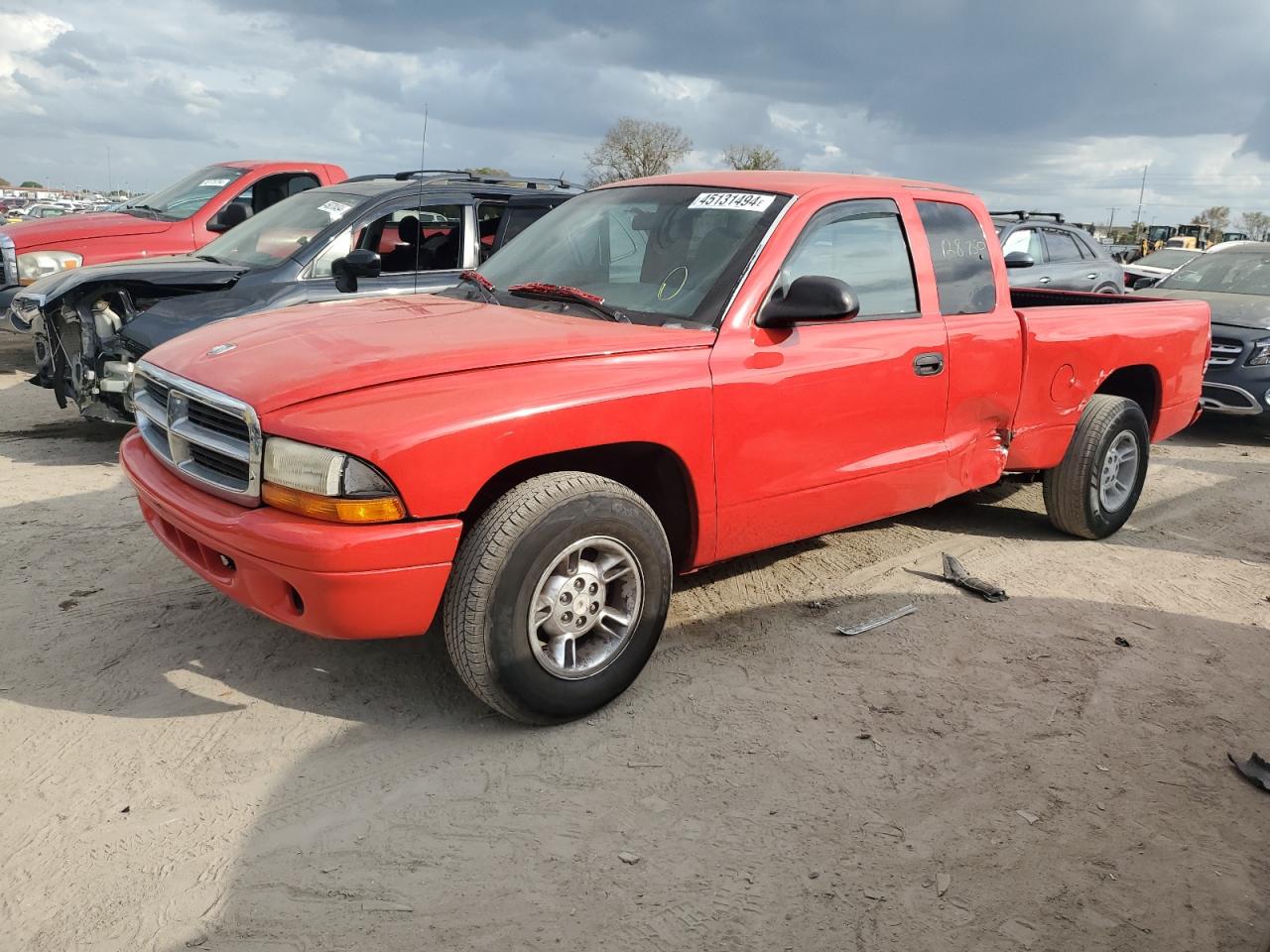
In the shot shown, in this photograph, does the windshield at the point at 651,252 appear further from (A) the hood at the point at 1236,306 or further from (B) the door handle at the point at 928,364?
(A) the hood at the point at 1236,306

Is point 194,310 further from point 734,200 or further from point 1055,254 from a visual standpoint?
point 1055,254

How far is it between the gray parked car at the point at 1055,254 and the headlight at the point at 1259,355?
2775 millimetres

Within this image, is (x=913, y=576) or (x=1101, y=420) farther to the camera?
(x=1101, y=420)

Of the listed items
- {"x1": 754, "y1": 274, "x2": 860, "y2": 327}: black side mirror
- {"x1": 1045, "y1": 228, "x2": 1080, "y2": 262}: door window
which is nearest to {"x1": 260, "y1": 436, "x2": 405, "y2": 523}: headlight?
{"x1": 754, "y1": 274, "x2": 860, "y2": 327}: black side mirror

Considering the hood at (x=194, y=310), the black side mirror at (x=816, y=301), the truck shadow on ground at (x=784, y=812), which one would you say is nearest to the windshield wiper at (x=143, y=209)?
the hood at (x=194, y=310)

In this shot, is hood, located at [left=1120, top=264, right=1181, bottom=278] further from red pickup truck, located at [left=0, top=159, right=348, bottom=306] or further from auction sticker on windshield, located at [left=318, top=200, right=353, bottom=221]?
auction sticker on windshield, located at [left=318, top=200, right=353, bottom=221]

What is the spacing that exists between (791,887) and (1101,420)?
3.52 metres

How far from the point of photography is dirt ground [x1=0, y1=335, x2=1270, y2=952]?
8.29 ft

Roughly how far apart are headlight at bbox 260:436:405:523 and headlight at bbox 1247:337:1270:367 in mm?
8058

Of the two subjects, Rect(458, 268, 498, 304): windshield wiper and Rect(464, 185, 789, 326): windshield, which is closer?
Rect(464, 185, 789, 326): windshield

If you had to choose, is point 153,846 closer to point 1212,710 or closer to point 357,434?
point 357,434

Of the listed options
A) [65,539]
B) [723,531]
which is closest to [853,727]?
[723,531]

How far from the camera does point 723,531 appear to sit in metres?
3.71

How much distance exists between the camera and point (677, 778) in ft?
10.2
